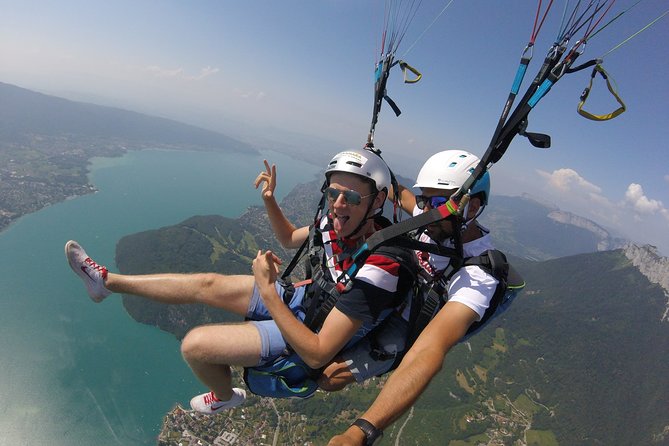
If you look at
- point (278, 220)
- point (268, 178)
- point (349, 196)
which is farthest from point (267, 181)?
point (349, 196)

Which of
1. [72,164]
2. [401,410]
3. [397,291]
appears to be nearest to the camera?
[401,410]

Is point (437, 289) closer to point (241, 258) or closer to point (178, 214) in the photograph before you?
point (241, 258)

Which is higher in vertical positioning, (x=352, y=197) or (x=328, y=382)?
(x=352, y=197)

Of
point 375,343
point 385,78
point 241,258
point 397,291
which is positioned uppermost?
point 385,78

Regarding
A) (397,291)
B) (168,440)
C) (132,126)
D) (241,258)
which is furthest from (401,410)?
(132,126)

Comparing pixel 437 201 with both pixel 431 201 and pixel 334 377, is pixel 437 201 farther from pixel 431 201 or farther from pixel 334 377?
pixel 334 377

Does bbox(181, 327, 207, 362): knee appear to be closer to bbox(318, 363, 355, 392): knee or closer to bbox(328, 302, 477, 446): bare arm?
bbox(318, 363, 355, 392): knee

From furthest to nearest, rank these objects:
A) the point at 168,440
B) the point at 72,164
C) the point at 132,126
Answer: the point at 132,126 → the point at 72,164 → the point at 168,440
